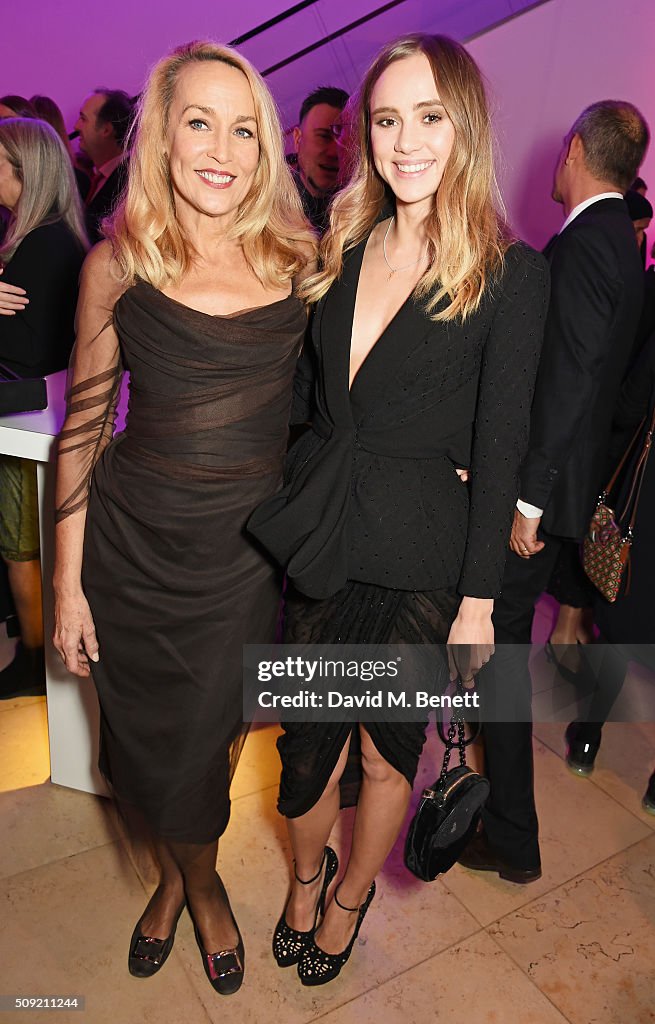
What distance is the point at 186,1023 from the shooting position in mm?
1751

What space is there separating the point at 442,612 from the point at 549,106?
3.99 m

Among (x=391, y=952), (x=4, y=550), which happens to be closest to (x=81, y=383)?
(x=4, y=550)

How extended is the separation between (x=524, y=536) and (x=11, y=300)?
1.90 meters

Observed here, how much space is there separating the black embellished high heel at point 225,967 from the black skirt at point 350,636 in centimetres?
39

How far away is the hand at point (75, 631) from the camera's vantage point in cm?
171

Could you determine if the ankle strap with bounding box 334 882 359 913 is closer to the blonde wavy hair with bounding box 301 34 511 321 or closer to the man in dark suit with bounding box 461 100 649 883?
the man in dark suit with bounding box 461 100 649 883

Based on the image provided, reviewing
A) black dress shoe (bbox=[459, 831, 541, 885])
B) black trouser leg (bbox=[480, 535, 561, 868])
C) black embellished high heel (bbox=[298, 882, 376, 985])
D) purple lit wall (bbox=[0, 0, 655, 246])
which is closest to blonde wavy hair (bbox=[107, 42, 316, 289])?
black trouser leg (bbox=[480, 535, 561, 868])

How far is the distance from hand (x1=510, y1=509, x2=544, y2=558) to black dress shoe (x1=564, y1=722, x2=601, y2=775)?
3.13 ft

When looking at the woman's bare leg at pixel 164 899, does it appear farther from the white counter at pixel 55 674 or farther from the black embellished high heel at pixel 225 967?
the white counter at pixel 55 674

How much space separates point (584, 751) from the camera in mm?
2600

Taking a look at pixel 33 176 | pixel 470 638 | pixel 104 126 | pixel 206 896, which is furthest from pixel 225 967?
pixel 104 126

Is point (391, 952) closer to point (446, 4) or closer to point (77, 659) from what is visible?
point (77, 659)

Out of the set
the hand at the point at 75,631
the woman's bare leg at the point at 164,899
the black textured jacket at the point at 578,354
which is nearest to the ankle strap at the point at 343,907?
the woman's bare leg at the point at 164,899

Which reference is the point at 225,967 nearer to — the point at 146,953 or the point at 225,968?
the point at 225,968
